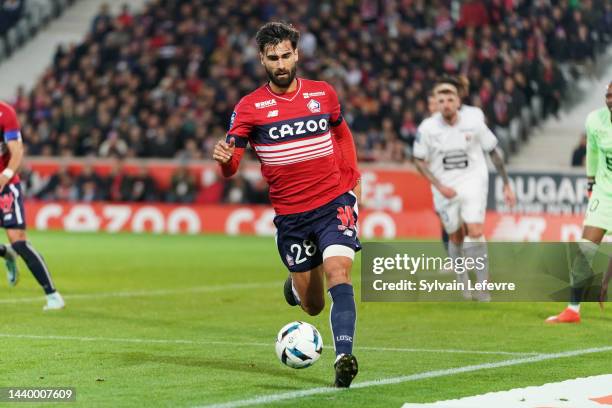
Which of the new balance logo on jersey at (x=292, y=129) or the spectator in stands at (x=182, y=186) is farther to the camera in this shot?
the spectator in stands at (x=182, y=186)

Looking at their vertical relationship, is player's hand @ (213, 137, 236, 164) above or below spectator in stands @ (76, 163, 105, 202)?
above

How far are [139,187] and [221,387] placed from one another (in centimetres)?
1964

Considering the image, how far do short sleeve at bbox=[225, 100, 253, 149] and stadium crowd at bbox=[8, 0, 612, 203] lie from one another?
57.6 ft

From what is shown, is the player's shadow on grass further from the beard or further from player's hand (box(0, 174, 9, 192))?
player's hand (box(0, 174, 9, 192))

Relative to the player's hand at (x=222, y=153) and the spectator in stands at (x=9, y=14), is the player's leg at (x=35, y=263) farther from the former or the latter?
the spectator in stands at (x=9, y=14)

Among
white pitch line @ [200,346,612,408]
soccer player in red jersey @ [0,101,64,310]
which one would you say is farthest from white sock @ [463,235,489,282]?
soccer player in red jersey @ [0,101,64,310]

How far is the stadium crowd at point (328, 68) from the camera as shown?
26719 mm

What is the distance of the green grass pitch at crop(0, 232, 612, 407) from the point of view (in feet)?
24.9

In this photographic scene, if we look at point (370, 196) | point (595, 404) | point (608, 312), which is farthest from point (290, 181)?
point (370, 196)

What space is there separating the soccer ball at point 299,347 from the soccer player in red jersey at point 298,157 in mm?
471

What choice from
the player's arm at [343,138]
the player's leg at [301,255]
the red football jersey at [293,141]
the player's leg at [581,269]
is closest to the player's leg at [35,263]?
the player's leg at [301,255]

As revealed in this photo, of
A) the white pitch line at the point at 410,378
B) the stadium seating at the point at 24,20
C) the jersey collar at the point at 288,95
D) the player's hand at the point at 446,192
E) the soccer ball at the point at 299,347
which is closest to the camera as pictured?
the white pitch line at the point at 410,378

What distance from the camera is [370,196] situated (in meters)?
25.1

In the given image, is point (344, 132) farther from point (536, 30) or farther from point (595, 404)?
point (536, 30)
